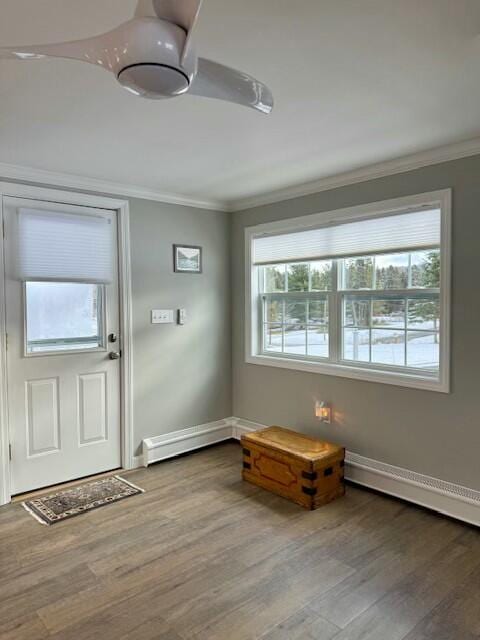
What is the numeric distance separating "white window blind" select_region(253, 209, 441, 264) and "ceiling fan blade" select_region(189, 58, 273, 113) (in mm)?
1848

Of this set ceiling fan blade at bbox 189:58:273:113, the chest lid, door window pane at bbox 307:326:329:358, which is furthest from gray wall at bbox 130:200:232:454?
ceiling fan blade at bbox 189:58:273:113

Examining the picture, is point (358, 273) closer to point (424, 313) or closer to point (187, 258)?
point (424, 313)

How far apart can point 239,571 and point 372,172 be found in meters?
2.70

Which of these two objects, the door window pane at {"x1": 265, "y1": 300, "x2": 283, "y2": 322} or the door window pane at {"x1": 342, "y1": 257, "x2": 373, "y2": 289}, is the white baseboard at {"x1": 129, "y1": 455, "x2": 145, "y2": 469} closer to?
the door window pane at {"x1": 265, "y1": 300, "x2": 283, "y2": 322}

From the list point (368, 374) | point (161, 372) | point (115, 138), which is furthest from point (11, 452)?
point (368, 374)

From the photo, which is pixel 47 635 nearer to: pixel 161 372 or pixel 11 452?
pixel 11 452

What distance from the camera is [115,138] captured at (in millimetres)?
2547

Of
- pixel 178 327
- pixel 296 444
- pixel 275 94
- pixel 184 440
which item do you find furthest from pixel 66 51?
pixel 184 440

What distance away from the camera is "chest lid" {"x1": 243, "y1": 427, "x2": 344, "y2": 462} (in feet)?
10.1

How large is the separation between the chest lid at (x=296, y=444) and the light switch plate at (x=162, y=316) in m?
1.24

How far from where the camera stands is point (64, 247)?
3.34 meters

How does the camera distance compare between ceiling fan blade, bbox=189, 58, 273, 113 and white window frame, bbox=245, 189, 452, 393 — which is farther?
white window frame, bbox=245, 189, 452, 393

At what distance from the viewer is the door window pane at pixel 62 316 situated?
3.23m

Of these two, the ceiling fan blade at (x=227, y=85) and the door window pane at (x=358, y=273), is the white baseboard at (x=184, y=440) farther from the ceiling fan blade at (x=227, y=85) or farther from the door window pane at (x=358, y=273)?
the ceiling fan blade at (x=227, y=85)
